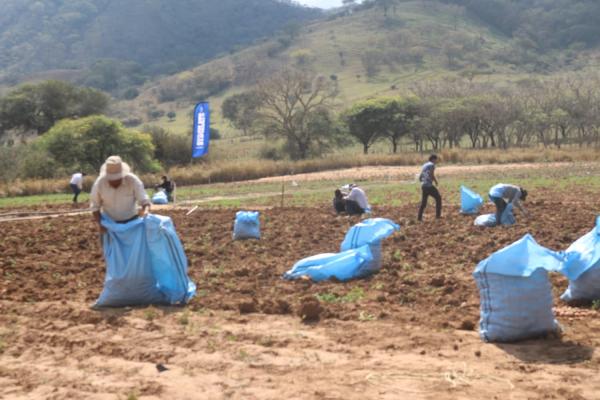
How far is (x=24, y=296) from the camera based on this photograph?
865cm

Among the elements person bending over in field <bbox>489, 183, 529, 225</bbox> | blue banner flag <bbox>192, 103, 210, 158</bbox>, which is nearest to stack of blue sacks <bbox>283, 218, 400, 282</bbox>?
person bending over in field <bbox>489, 183, 529, 225</bbox>

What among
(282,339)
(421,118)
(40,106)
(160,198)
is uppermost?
(40,106)

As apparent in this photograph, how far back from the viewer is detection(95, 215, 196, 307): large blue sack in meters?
7.92

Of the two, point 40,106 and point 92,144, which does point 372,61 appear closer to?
point 40,106

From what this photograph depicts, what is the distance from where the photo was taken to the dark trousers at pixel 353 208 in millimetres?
16953

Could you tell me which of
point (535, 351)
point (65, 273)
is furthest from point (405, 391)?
point (65, 273)

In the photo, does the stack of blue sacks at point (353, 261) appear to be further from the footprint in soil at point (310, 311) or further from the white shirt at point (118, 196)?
the white shirt at point (118, 196)

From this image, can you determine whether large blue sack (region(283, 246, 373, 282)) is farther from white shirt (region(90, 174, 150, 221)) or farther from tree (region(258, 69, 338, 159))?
tree (region(258, 69, 338, 159))

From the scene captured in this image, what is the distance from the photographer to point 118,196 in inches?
320

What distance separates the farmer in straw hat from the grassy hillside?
3397 inches

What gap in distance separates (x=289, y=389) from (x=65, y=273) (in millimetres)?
5901

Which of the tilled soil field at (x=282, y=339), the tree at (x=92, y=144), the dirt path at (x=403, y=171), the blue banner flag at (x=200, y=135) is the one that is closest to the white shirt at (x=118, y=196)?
→ the tilled soil field at (x=282, y=339)

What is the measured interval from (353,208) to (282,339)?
34.8ft

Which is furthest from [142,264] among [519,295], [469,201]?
[469,201]
